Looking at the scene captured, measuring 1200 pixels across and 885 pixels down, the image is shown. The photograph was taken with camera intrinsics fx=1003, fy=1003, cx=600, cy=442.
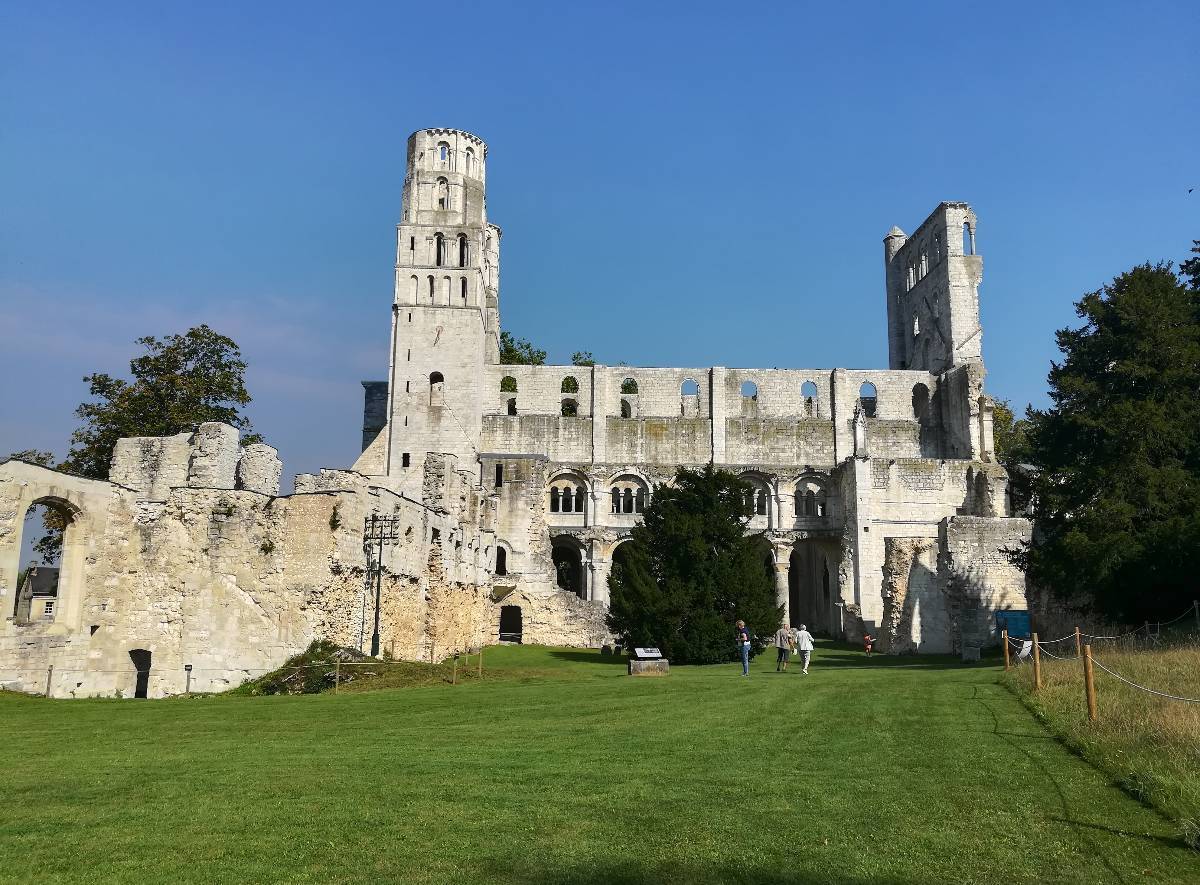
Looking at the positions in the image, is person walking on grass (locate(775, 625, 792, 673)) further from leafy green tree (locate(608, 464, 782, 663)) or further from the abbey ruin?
the abbey ruin

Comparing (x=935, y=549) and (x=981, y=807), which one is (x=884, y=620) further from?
(x=981, y=807)

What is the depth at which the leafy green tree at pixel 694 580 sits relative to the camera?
28531 mm

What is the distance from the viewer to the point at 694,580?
29453mm

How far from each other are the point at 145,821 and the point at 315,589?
14.2 metres

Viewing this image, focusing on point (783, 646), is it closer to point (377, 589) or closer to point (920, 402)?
point (377, 589)

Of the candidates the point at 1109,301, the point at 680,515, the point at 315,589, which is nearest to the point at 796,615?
the point at 680,515

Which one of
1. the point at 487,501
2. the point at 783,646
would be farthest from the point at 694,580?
the point at 487,501

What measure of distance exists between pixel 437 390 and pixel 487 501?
1054 centimetres

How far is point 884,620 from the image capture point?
36.0m

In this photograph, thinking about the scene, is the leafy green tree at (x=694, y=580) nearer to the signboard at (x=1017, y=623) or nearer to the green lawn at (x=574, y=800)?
the signboard at (x=1017, y=623)

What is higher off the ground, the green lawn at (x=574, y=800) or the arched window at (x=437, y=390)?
the arched window at (x=437, y=390)

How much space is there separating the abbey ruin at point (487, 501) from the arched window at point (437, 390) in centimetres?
12

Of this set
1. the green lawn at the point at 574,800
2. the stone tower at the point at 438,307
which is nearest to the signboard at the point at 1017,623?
the green lawn at the point at 574,800

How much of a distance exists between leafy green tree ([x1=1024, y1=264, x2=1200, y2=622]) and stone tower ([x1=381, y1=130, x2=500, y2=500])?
98.2 ft
